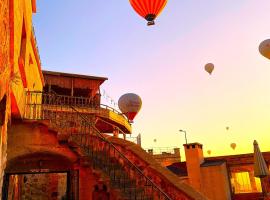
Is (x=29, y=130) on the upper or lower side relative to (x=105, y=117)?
lower

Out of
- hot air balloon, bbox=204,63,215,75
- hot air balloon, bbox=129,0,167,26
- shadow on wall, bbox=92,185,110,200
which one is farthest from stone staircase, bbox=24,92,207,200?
hot air balloon, bbox=204,63,215,75

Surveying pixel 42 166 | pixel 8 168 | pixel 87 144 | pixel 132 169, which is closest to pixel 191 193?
Answer: pixel 132 169

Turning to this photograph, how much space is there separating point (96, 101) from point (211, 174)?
1179 centimetres

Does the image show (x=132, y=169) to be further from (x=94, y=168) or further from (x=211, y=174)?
(x=211, y=174)

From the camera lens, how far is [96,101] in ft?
85.4

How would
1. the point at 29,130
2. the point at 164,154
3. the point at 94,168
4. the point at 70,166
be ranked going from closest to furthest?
the point at 94,168
the point at 29,130
the point at 70,166
the point at 164,154

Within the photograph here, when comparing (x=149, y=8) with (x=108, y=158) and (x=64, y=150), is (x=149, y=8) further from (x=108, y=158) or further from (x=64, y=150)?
(x=64, y=150)

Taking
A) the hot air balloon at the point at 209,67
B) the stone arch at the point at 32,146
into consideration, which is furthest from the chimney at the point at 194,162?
the stone arch at the point at 32,146

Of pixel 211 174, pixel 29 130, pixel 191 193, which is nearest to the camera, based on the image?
pixel 191 193

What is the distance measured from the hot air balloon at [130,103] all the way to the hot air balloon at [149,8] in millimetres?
9993

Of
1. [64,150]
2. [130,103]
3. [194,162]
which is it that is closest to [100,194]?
[64,150]

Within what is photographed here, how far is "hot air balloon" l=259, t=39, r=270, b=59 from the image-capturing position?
12.8m

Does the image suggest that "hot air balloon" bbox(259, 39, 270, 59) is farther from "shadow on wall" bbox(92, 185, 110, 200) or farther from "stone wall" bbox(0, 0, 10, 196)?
"stone wall" bbox(0, 0, 10, 196)

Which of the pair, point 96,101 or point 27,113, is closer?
point 27,113
